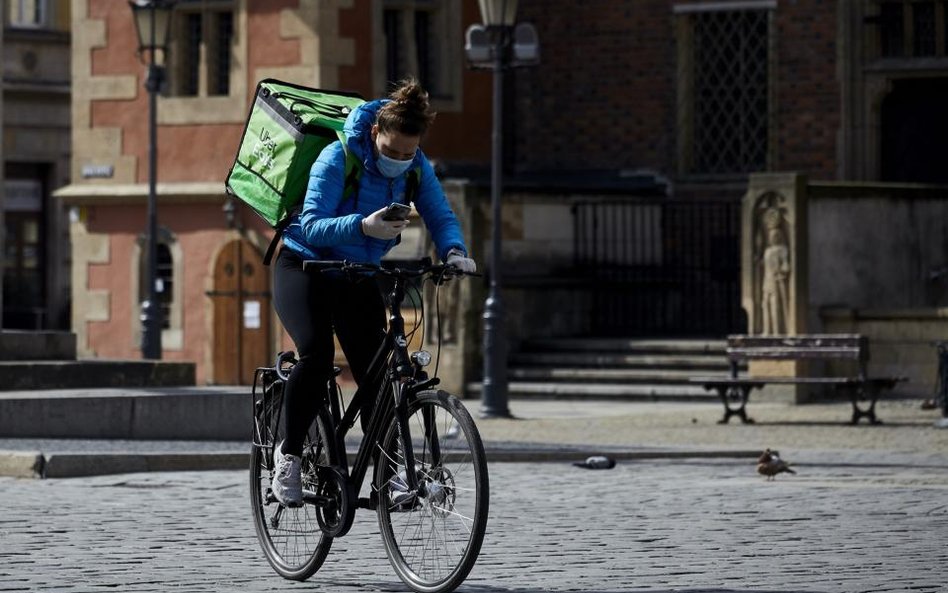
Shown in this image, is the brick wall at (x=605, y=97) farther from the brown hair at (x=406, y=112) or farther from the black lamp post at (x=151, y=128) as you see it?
the brown hair at (x=406, y=112)

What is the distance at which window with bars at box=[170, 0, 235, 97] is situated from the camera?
28.4m

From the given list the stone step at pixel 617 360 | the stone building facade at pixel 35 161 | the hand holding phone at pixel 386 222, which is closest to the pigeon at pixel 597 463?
the hand holding phone at pixel 386 222

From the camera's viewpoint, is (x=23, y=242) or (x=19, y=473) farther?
(x=23, y=242)

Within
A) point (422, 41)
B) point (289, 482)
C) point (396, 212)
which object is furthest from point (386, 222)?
point (422, 41)

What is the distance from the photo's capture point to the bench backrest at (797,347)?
70.3 ft

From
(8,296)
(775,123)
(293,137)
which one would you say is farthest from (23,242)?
(293,137)

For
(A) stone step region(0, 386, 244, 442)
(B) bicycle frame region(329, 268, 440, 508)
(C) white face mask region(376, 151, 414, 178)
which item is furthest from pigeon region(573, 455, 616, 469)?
(C) white face mask region(376, 151, 414, 178)

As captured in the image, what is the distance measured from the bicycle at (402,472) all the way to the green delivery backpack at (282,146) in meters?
0.36

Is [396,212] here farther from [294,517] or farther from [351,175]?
[294,517]

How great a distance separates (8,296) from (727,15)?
50.2ft

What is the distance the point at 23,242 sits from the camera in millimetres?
39375

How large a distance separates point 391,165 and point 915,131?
70.6ft

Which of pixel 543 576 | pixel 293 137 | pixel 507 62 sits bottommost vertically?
pixel 543 576

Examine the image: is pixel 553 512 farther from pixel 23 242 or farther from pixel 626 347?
pixel 23 242
